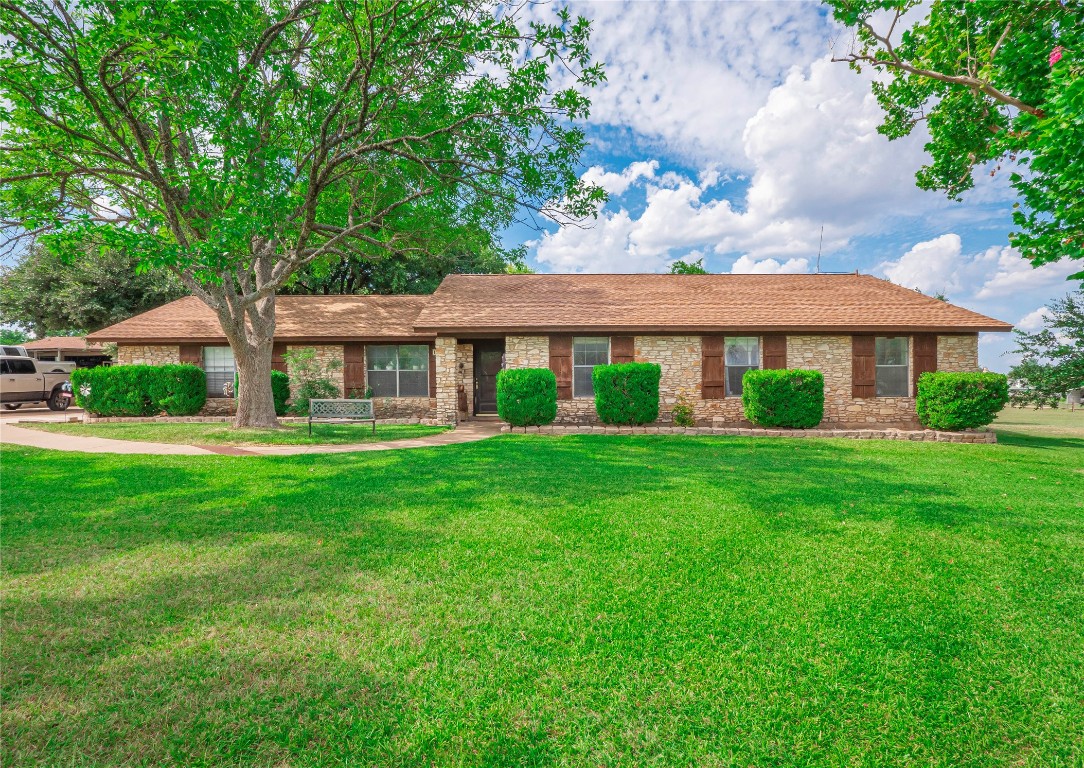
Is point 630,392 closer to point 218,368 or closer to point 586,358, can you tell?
point 586,358

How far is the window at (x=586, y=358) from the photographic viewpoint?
535 inches

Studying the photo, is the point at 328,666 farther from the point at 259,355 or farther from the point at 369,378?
the point at 369,378

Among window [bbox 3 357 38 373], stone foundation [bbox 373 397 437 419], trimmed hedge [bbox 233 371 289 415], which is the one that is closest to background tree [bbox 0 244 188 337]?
window [bbox 3 357 38 373]

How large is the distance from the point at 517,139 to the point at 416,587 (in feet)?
30.9

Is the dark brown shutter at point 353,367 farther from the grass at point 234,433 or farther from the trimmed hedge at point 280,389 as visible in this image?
the grass at point 234,433

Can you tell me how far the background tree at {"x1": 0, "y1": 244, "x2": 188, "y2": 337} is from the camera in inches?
867

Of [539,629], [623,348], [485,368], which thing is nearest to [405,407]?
[485,368]

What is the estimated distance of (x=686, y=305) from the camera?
1443 cm

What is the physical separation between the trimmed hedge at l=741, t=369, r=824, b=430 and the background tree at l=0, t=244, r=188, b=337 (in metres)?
25.9

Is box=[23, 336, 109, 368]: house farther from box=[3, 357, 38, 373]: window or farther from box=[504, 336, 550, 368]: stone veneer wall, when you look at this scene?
box=[504, 336, 550, 368]: stone veneer wall

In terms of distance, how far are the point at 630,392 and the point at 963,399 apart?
8.39 m

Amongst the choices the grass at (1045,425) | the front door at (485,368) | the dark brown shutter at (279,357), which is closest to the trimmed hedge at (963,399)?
the grass at (1045,425)

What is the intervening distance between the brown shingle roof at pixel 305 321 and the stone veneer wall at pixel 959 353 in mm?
15353

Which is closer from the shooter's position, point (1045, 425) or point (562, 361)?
point (562, 361)
